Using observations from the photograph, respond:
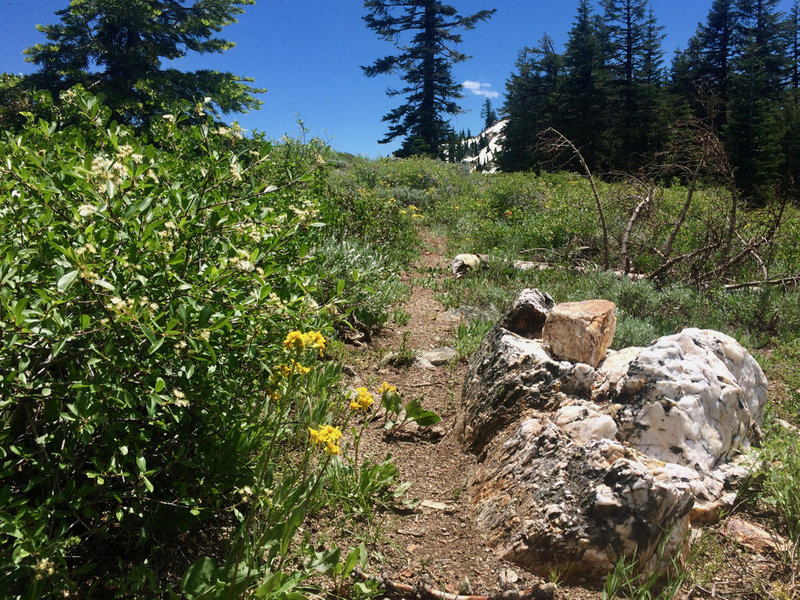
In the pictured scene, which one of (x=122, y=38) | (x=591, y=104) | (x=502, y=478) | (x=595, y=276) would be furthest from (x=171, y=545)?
(x=591, y=104)

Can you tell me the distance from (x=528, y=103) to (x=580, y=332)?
35.2m

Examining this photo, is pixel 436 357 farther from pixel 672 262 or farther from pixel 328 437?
pixel 672 262

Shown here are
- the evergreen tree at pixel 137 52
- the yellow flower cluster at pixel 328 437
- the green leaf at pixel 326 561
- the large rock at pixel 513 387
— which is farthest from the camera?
the evergreen tree at pixel 137 52

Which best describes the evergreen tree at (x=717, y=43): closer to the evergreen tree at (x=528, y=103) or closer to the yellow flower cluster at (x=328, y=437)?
the evergreen tree at (x=528, y=103)

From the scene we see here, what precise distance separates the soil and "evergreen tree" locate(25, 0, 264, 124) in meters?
11.4

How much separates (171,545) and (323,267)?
10.7 ft

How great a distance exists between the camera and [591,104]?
30344mm

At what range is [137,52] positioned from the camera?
13.8 metres

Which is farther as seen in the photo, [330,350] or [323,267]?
[323,267]

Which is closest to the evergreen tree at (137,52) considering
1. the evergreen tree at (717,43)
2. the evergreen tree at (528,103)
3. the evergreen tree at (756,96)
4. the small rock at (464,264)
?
the small rock at (464,264)

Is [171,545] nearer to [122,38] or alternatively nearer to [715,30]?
[122,38]

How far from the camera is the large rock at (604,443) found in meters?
2.26

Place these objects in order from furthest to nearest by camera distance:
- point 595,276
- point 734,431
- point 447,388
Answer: point 595,276 → point 447,388 → point 734,431

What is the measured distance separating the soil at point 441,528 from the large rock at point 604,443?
0.10 meters
